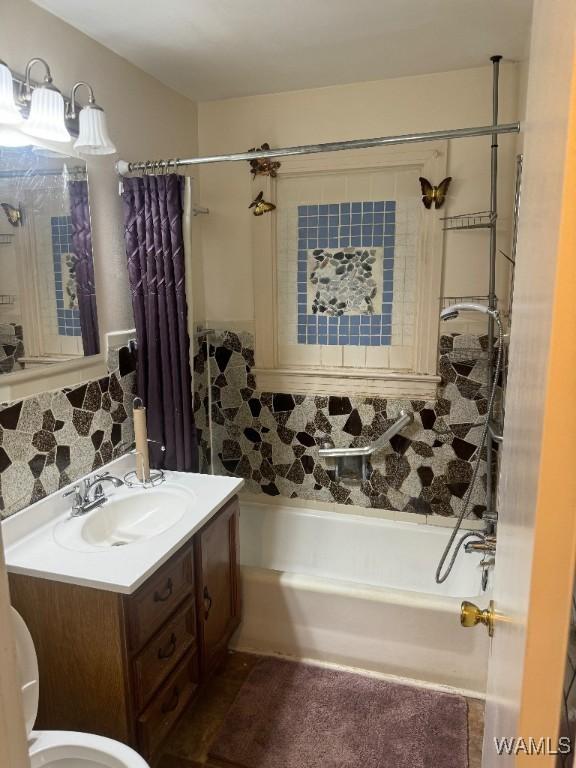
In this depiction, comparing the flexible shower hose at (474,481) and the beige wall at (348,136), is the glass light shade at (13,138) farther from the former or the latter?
Answer: the flexible shower hose at (474,481)

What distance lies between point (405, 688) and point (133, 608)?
51.0 inches

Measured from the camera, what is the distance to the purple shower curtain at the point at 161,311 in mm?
2170

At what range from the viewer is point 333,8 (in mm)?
1821

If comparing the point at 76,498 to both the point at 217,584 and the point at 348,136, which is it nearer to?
the point at 217,584

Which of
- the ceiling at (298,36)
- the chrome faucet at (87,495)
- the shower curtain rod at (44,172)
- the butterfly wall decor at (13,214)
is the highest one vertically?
the ceiling at (298,36)

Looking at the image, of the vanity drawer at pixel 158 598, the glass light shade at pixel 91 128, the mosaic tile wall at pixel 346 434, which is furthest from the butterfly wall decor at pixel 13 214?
the mosaic tile wall at pixel 346 434

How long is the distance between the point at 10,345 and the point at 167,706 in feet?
4.21

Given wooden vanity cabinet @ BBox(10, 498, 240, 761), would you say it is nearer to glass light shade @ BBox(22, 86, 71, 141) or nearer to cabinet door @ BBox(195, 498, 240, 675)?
cabinet door @ BBox(195, 498, 240, 675)

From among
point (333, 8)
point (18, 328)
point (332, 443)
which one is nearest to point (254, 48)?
point (333, 8)

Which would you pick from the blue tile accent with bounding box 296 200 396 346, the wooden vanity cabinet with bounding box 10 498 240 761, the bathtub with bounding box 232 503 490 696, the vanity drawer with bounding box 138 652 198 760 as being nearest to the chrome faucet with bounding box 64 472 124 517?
the wooden vanity cabinet with bounding box 10 498 240 761

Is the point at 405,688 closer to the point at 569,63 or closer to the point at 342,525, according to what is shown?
the point at 342,525

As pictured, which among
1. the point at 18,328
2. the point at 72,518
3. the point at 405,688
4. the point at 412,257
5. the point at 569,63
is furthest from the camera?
the point at 412,257

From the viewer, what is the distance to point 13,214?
65.2 inches

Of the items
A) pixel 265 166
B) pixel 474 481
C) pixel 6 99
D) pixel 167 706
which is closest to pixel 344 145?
pixel 265 166
